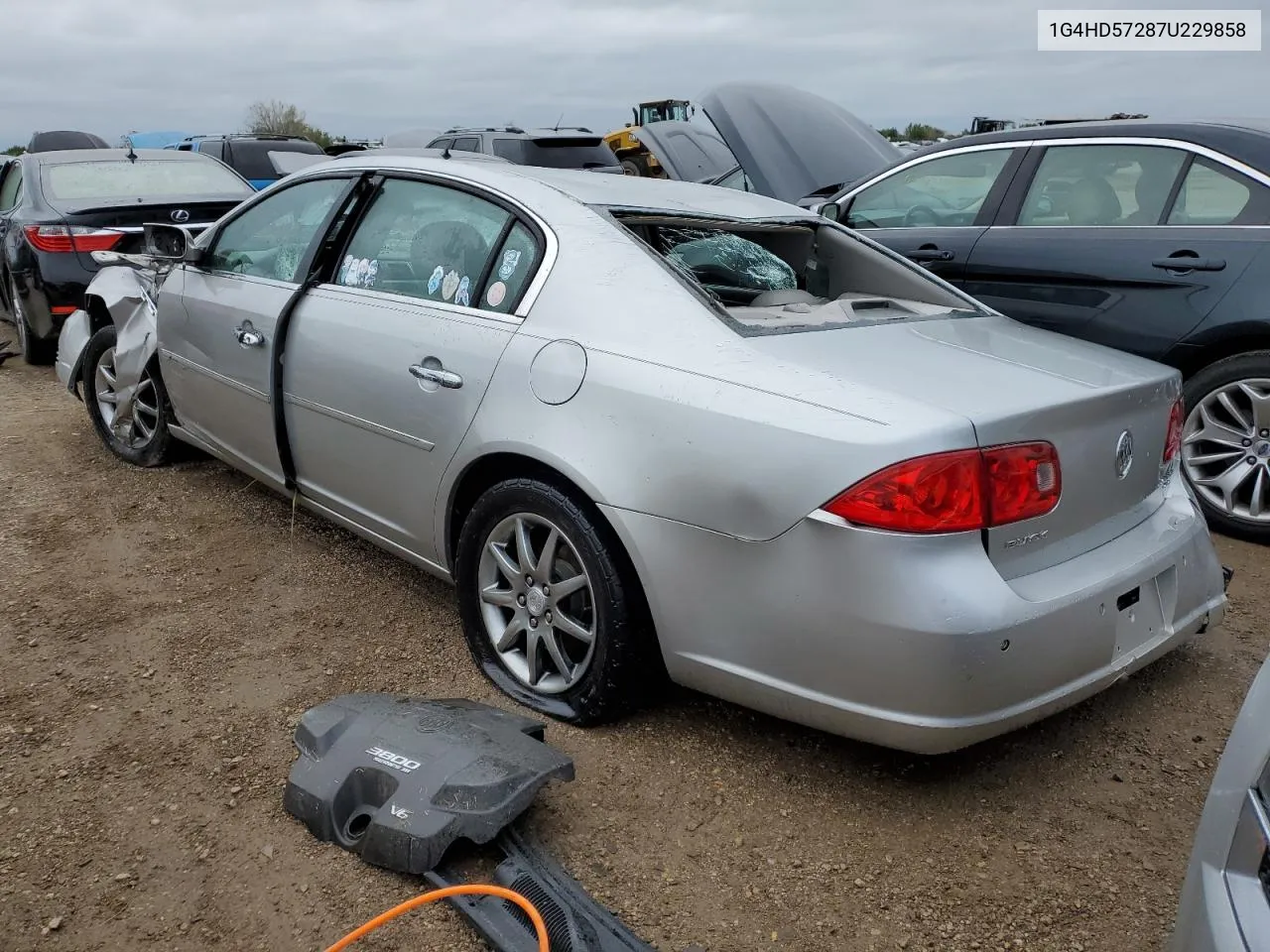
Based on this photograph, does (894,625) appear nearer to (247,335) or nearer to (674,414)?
(674,414)

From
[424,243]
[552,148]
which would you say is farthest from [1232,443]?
[552,148]

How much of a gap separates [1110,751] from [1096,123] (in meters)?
3.06

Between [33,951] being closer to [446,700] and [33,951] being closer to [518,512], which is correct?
[446,700]

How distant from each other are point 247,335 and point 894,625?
2.61 m

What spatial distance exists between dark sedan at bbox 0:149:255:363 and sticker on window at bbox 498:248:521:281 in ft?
12.6

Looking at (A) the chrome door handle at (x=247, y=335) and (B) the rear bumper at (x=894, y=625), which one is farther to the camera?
(A) the chrome door handle at (x=247, y=335)

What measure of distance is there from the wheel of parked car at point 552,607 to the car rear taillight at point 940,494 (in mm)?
664

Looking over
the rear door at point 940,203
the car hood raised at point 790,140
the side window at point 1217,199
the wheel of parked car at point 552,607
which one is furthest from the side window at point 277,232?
the side window at point 1217,199

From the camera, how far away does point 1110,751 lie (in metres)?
2.73

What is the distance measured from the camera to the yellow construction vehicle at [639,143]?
15.4 m

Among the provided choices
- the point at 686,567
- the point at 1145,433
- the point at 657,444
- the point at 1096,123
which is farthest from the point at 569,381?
the point at 1096,123

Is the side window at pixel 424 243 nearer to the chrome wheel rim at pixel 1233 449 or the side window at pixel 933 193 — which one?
the side window at pixel 933 193

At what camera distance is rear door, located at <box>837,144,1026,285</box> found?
488cm

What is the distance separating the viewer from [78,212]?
6793 mm
